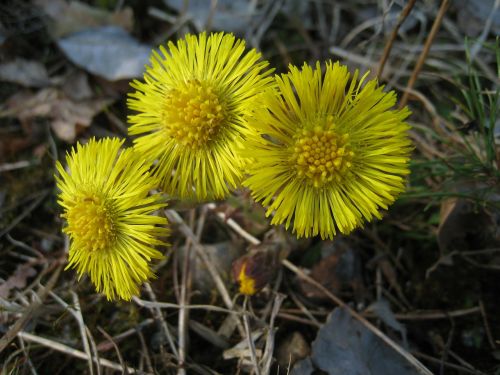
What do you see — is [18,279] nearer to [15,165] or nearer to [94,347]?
[94,347]

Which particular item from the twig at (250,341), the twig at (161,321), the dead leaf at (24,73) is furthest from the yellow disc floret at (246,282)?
the dead leaf at (24,73)

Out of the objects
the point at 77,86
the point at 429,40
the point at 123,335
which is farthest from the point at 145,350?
the point at 429,40

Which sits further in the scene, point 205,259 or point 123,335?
point 205,259

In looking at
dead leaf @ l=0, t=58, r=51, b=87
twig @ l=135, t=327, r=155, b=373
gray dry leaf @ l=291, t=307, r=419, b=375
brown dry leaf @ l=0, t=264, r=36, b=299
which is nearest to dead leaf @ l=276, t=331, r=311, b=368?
gray dry leaf @ l=291, t=307, r=419, b=375

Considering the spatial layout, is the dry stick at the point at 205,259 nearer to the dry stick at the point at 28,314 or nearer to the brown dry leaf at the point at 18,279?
the dry stick at the point at 28,314

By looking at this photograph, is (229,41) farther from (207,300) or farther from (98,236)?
(207,300)

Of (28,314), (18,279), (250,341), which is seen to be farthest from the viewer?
(18,279)
